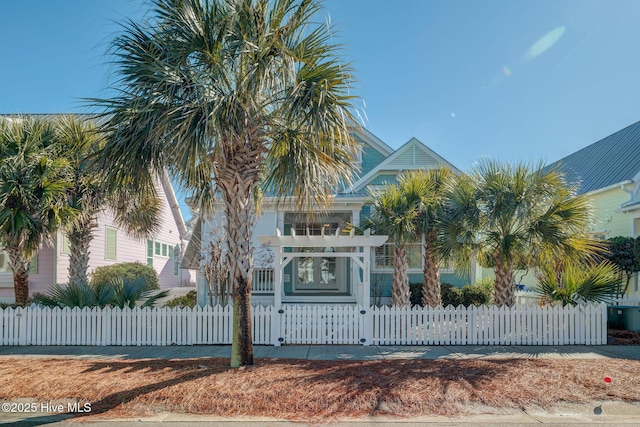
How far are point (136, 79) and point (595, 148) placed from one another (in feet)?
75.0

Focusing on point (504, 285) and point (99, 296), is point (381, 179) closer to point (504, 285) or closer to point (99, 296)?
point (504, 285)

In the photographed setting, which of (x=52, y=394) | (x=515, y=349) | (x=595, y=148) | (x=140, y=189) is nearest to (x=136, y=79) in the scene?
(x=140, y=189)

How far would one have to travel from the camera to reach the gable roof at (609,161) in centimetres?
1677

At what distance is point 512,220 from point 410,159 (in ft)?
20.9

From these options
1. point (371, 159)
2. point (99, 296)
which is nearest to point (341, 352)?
point (99, 296)

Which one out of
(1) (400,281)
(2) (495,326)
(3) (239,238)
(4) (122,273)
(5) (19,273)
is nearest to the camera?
(3) (239,238)

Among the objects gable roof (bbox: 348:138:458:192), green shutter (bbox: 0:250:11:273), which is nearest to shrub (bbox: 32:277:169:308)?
green shutter (bbox: 0:250:11:273)

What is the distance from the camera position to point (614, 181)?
54.7 ft

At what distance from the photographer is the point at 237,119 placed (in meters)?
6.47

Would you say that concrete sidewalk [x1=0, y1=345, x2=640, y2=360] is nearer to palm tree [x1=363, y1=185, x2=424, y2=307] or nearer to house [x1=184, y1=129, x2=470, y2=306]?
palm tree [x1=363, y1=185, x2=424, y2=307]

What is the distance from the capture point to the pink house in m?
14.2

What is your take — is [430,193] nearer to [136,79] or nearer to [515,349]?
[515,349]

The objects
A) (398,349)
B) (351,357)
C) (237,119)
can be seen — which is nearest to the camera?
(237,119)

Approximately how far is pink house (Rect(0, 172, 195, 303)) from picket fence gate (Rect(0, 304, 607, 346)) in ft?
8.23
